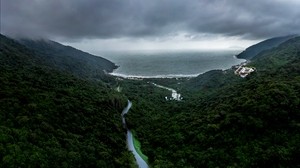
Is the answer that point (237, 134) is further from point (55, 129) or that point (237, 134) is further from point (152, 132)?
point (55, 129)

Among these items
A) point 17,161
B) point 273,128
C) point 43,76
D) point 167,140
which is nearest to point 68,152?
point 17,161

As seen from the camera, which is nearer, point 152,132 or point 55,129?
point 55,129

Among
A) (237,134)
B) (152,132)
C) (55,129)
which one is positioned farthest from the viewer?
(152,132)

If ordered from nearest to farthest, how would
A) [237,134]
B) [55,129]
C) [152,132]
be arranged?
[55,129] → [237,134] → [152,132]

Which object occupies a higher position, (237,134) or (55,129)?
(55,129)

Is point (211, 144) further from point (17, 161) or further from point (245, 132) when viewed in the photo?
point (17, 161)

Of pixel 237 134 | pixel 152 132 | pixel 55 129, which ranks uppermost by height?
Answer: pixel 55 129

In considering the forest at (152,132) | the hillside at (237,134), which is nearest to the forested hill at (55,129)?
the forest at (152,132)

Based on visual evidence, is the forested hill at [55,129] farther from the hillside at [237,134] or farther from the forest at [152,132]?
the hillside at [237,134]

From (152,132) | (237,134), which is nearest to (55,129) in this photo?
(152,132)
